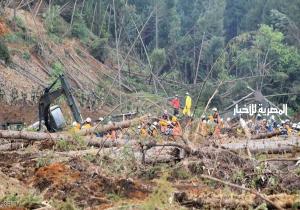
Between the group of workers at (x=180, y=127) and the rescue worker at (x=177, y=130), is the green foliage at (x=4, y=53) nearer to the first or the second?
the group of workers at (x=180, y=127)

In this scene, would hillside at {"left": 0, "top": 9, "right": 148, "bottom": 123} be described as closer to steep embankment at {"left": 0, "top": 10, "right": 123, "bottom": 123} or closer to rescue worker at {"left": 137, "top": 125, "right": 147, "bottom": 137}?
steep embankment at {"left": 0, "top": 10, "right": 123, "bottom": 123}

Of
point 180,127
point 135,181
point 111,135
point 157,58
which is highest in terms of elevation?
point 180,127

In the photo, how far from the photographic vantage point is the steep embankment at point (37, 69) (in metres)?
27.5

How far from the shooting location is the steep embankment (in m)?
27.5

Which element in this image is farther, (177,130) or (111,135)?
(111,135)

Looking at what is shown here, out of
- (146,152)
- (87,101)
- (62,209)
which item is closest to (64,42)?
(87,101)

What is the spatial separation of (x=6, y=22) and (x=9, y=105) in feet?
36.3

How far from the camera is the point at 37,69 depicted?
3356 centimetres

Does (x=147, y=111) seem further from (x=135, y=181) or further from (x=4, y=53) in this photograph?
(x=135, y=181)

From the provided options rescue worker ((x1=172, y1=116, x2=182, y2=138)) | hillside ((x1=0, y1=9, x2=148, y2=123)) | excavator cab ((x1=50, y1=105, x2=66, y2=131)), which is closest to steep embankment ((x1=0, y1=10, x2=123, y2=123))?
hillside ((x1=0, y1=9, x2=148, y2=123))

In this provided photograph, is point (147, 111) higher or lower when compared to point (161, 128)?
lower

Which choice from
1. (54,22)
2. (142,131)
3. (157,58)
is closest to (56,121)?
(142,131)

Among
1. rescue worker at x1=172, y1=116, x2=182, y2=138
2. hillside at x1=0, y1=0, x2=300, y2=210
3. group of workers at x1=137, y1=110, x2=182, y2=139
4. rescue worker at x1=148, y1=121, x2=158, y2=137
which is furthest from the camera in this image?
rescue worker at x1=148, y1=121, x2=158, y2=137

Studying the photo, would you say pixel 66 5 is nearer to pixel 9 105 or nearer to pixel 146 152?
pixel 9 105
